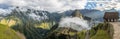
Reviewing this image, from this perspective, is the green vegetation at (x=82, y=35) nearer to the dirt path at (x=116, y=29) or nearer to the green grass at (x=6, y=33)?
Answer: the dirt path at (x=116, y=29)

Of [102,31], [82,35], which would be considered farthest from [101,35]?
[82,35]

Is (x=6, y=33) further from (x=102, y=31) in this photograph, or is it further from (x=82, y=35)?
(x=102, y=31)

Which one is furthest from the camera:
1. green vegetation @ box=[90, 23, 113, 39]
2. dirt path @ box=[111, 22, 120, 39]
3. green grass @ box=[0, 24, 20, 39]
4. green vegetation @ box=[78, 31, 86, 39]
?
green vegetation @ box=[78, 31, 86, 39]

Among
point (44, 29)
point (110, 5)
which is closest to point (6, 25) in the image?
point (44, 29)

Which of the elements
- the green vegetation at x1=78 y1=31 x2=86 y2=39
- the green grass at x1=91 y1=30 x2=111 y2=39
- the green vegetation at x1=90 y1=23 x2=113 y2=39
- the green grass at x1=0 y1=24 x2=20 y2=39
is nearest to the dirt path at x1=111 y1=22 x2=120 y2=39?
the green vegetation at x1=90 y1=23 x2=113 y2=39

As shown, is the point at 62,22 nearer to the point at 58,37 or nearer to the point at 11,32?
the point at 58,37

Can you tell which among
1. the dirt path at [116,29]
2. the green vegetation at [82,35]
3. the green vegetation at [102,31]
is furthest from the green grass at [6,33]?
the dirt path at [116,29]

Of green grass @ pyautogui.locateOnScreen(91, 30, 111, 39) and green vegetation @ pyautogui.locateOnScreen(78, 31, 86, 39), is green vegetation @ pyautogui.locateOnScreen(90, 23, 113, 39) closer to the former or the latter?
green grass @ pyautogui.locateOnScreen(91, 30, 111, 39)

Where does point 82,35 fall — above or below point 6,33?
below
